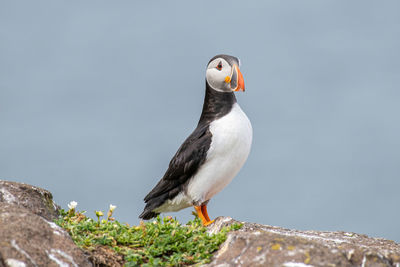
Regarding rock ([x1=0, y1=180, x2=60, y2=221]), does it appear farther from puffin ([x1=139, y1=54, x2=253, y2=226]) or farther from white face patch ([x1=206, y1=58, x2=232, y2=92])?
white face patch ([x1=206, y1=58, x2=232, y2=92])

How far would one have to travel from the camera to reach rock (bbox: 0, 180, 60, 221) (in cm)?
635

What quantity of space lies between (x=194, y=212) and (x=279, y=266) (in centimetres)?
337

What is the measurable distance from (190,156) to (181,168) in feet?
0.72

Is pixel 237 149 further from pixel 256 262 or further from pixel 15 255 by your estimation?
pixel 15 255

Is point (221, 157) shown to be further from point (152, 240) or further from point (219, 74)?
point (152, 240)

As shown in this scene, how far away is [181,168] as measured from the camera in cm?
766

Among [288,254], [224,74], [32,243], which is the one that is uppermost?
[224,74]

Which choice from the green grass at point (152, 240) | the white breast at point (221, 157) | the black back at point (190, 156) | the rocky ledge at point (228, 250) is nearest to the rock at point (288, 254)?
the rocky ledge at point (228, 250)

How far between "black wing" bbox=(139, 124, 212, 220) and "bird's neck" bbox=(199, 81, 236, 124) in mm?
191

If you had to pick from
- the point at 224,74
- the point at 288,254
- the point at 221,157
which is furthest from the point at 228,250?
the point at 224,74

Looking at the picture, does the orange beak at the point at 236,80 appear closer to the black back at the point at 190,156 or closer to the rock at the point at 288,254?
the black back at the point at 190,156

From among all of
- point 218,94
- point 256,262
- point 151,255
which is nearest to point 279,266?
point 256,262

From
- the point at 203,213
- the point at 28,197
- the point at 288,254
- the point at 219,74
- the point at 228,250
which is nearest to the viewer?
the point at 288,254

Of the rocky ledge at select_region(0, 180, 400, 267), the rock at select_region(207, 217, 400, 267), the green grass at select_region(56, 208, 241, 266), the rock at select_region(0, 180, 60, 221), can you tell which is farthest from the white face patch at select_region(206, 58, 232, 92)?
the rock at select_region(207, 217, 400, 267)
